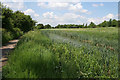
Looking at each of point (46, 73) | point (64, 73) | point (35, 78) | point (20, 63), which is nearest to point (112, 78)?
point (64, 73)

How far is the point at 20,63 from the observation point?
10.6ft

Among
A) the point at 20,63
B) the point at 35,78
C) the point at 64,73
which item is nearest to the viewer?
the point at 35,78

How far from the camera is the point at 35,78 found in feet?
8.50

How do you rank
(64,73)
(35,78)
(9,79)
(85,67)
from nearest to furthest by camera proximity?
(35,78)
(9,79)
(64,73)
(85,67)

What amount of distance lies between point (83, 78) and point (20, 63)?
5.24 ft

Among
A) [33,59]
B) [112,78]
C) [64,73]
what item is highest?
[33,59]

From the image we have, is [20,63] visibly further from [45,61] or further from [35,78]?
[35,78]

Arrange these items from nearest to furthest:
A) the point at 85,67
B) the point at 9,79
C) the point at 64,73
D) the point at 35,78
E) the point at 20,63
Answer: the point at 35,78 → the point at 9,79 → the point at 64,73 → the point at 20,63 → the point at 85,67

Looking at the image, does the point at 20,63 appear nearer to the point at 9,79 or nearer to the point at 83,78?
the point at 9,79

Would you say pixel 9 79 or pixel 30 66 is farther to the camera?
pixel 30 66

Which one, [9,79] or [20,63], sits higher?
[20,63]

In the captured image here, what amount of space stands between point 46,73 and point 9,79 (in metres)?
0.78

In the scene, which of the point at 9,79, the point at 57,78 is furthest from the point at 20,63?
the point at 57,78

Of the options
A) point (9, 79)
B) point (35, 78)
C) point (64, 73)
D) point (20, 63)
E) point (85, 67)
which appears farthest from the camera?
point (85, 67)
